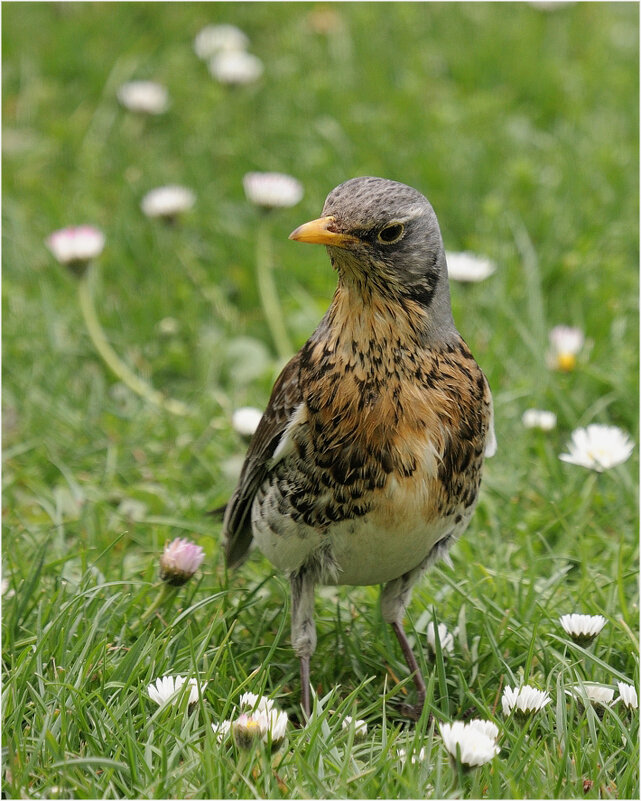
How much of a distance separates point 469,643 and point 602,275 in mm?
2549

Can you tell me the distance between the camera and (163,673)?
11.1ft

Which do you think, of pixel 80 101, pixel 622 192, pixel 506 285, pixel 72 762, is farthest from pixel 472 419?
pixel 80 101

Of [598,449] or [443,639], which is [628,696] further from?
[598,449]

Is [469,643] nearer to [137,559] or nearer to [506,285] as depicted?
[137,559]

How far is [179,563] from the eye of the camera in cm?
359

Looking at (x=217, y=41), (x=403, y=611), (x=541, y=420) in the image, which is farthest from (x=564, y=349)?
(x=217, y=41)

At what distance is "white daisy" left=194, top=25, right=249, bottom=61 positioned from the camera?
294 inches

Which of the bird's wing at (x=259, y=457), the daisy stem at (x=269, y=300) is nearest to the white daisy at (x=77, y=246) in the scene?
the daisy stem at (x=269, y=300)

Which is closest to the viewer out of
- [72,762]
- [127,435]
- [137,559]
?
[72,762]

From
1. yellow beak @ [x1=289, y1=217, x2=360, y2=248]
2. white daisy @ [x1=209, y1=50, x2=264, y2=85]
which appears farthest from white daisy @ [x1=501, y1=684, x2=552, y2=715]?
white daisy @ [x1=209, y1=50, x2=264, y2=85]

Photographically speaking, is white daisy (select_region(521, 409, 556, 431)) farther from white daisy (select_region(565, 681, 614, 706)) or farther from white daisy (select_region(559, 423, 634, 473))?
white daisy (select_region(565, 681, 614, 706))

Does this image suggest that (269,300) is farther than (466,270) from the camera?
Yes

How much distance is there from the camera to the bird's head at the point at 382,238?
3105mm

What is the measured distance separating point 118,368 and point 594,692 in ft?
9.11
